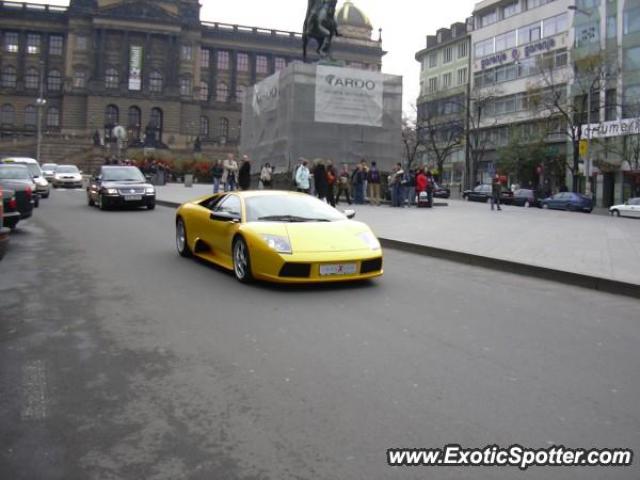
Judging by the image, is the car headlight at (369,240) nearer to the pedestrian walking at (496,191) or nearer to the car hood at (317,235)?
the car hood at (317,235)

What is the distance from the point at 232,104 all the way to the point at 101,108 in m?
21.9

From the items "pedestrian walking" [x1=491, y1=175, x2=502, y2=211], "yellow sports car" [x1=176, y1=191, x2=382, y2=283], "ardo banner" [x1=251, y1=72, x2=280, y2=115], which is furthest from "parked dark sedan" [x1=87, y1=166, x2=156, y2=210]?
"pedestrian walking" [x1=491, y1=175, x2=502, y2=211]

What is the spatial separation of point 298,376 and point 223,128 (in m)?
110

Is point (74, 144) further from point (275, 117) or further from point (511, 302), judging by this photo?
point (511, 302)

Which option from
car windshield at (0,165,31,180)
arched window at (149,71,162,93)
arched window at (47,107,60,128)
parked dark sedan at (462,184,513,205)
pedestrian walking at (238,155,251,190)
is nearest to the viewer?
car windshield at (0,165,31,180)

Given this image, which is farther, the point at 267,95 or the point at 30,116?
the point at 30,116

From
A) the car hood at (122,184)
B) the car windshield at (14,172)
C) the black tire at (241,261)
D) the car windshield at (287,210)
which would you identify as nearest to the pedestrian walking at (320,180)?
the car hood at (122,184)

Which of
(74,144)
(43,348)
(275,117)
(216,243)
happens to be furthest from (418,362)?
(74,144)

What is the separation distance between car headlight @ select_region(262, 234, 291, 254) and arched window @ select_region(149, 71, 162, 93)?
99.8 metres

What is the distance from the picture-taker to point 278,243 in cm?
862

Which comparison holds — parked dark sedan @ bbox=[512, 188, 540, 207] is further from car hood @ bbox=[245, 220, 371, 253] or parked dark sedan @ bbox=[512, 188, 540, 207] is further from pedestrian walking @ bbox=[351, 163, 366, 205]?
car hood @ bbox=[245, 220, 371, 253]

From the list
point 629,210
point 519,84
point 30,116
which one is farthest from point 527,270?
point 30,116

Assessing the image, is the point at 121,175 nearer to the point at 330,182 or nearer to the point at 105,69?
the point at 330,182

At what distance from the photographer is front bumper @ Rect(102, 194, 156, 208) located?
22.5 metres
